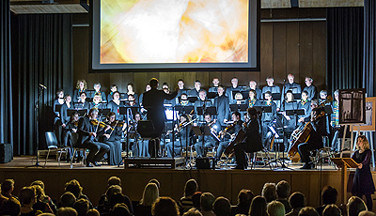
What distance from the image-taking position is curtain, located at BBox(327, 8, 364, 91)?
462 inches

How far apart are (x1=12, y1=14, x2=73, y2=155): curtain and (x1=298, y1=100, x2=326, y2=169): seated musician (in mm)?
7134

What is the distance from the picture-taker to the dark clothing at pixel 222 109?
430 inches

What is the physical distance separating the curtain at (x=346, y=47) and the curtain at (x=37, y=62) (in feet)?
22.1

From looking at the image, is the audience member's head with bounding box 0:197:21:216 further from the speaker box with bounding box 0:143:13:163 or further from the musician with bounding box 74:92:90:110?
the musician with bounding box 74:92:90:110

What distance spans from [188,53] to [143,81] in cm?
409

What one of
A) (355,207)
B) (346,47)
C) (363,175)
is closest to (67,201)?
(355,207)

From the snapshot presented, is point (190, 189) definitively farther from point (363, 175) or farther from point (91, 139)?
point (91, 139)

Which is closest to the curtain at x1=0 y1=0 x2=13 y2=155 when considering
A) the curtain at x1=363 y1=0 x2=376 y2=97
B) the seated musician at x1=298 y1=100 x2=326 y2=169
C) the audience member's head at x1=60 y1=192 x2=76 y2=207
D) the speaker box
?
the speaker box

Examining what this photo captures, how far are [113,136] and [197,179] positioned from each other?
8.59 feet

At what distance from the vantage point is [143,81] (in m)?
13.3

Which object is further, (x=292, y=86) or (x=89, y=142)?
(x=292, y=86)

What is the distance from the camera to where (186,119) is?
938cm

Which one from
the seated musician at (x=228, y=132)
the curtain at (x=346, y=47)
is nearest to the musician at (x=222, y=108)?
the seated musician at (x=228, y=132)

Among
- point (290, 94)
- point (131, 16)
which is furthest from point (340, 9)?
point (131, 16)
